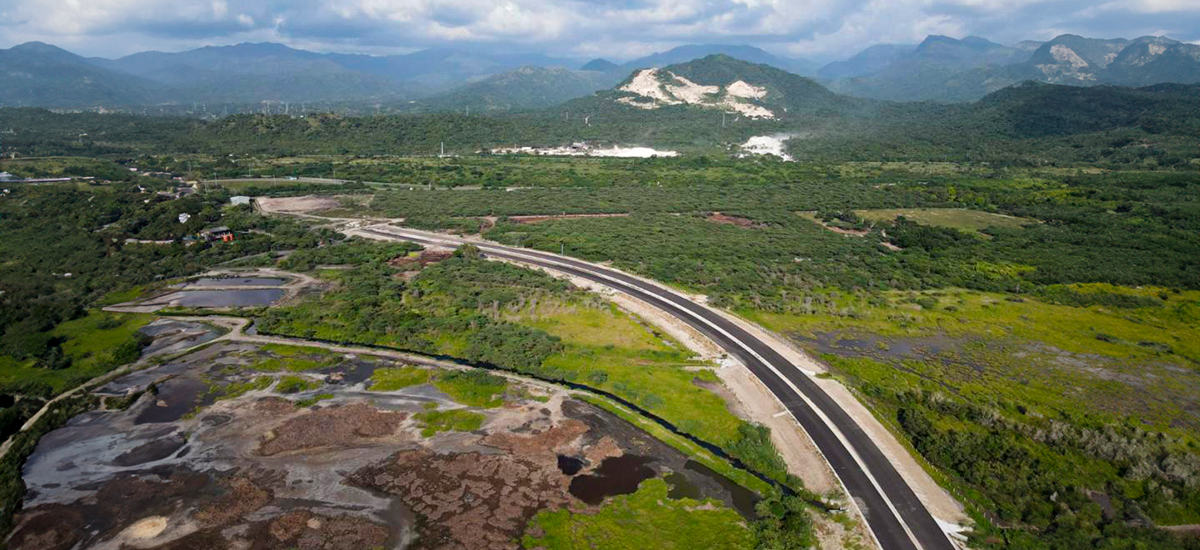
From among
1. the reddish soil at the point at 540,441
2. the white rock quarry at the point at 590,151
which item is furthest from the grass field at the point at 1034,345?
the white rock quarry at the point at 590,151

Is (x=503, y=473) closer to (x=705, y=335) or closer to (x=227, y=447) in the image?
(x=227, y=447)

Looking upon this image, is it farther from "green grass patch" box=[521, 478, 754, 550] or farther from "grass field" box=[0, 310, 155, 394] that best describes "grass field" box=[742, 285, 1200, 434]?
"grass field" box=[0, 310, 155, 394]

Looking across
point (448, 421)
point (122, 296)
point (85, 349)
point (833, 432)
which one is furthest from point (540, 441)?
point (122, 296)

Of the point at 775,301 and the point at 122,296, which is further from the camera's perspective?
the point at 775,301

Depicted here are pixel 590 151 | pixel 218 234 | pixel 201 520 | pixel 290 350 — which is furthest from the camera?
pixel 590 151

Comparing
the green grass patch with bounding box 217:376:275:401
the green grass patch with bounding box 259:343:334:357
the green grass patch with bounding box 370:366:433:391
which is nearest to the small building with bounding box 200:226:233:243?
the green grass patch with bounding box 259:343:334:357

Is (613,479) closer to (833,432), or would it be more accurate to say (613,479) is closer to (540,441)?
(540,441)

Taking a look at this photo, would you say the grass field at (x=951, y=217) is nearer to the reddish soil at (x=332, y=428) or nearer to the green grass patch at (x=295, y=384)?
the reddish soil at (x=332, y=428)
